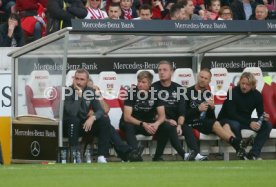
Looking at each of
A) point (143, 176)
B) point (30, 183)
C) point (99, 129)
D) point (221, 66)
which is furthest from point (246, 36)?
point (30, 183)

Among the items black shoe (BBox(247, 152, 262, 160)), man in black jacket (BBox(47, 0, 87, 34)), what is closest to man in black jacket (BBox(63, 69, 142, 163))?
black shoe (BBox(247, 152, 262, 160))

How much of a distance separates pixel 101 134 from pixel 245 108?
2799 mm

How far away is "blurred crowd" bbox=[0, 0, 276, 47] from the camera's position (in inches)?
866

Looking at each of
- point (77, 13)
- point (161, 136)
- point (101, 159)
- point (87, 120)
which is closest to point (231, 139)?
point (161, 136)

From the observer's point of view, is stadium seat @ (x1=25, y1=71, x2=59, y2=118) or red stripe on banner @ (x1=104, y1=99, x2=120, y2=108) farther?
red stripe on banner @ (x1=104, y1=99, x2=120, y2=108)

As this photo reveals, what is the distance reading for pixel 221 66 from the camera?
2122 centimetres

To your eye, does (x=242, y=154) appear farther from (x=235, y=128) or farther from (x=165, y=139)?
(x=165, y=139)

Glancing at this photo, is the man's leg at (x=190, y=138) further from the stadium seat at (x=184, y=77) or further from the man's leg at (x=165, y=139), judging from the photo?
the stadium seat at (x=184, y=77)

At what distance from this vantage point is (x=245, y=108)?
774 inches

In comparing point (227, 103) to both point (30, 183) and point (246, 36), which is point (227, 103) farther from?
point (30, 183)

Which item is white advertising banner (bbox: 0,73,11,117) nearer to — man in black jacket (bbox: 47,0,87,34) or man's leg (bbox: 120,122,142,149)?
man in black jacket (bbox: 47,0,87,34)

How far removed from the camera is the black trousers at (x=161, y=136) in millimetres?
18719

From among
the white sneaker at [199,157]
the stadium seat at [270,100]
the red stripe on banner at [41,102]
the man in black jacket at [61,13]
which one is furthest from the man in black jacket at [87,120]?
the man in black jacket at [61,13]

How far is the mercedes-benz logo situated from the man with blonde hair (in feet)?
10.8
